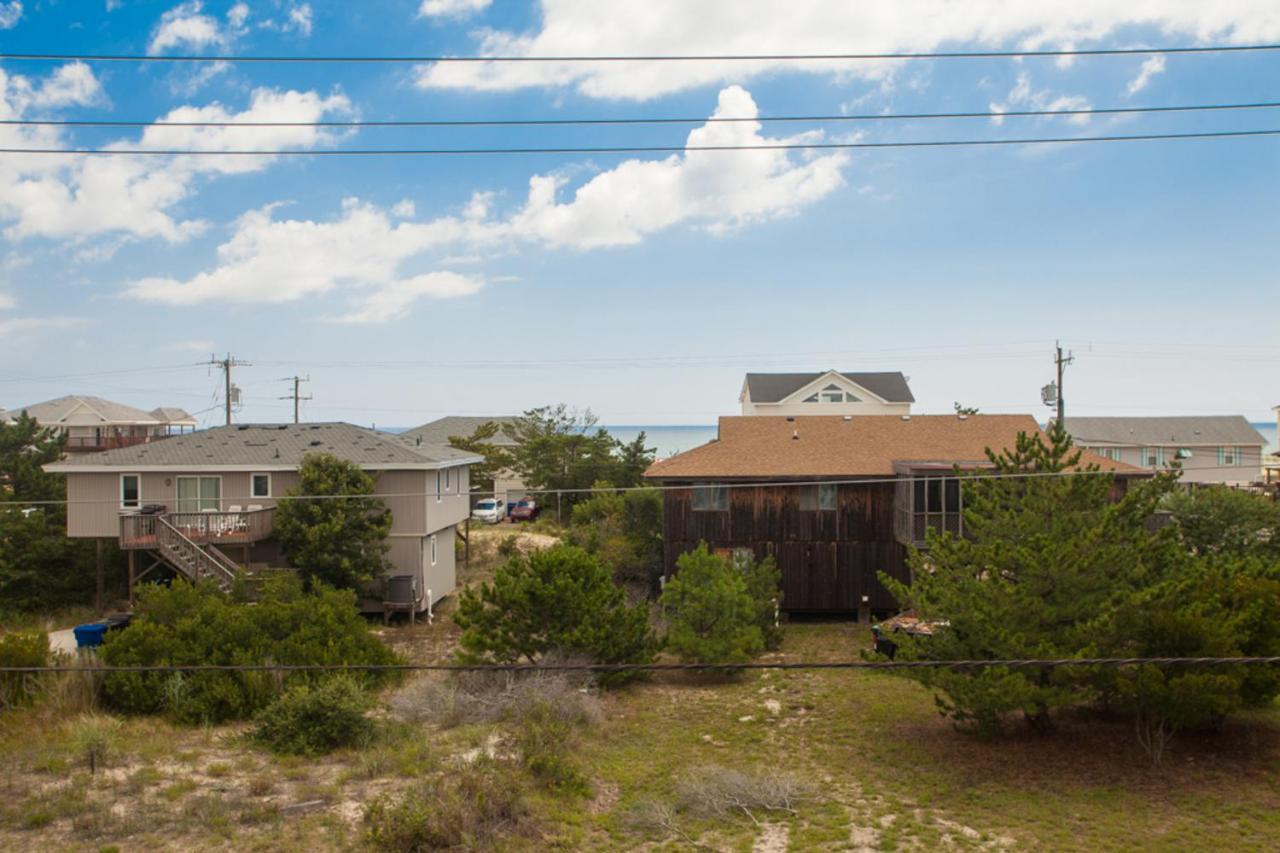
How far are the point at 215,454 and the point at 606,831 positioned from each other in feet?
72.0

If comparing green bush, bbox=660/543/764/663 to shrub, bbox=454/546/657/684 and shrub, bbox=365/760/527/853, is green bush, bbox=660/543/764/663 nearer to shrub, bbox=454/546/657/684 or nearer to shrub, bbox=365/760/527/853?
shrub, bbox=454/546/657/684

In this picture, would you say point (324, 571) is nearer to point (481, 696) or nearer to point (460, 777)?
point (481, 696)

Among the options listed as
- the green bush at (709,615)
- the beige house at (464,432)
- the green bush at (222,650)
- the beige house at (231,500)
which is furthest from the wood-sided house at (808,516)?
the beige house at (464,432)

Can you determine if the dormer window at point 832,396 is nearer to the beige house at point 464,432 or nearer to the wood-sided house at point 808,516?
the beige house at point 464,432

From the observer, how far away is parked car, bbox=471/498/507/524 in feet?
170

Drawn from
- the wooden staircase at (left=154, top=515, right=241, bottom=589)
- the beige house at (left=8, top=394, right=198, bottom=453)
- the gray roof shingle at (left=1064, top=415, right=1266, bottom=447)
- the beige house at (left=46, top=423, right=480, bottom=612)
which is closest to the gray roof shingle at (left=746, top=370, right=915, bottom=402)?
the gray roof shingle at (left=1064, top=415, right=1266, bottom=447)

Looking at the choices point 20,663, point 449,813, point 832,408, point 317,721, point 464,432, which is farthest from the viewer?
point 464,432

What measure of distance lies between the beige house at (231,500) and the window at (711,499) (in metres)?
7.90

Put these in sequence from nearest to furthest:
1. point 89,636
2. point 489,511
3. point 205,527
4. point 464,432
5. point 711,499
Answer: point 89,636
point 205,527
point 711,499
point 489,511
point 464,432

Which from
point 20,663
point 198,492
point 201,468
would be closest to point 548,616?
point 20,663

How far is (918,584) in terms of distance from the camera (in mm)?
15984

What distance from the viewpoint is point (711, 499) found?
1102 inches

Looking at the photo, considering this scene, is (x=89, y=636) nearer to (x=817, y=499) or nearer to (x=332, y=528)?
(x=332, y=528)

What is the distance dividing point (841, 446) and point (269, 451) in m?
18.2
